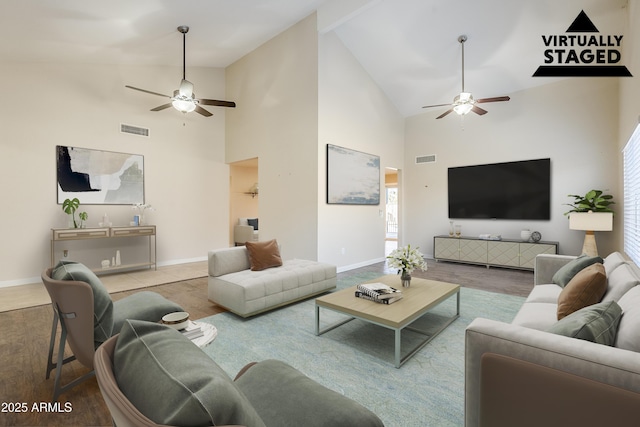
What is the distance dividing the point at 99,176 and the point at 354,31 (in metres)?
5.11

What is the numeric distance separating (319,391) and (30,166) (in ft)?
18.8

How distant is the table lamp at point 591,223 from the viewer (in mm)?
4270

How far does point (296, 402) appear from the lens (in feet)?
3.54

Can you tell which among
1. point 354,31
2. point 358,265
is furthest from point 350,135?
point 358,265

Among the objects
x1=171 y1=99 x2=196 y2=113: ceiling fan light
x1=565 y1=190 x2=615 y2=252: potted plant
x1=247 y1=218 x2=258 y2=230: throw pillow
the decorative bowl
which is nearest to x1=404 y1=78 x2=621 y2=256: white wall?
x1=565 y1=190 x2=615 y2=252: potted plant

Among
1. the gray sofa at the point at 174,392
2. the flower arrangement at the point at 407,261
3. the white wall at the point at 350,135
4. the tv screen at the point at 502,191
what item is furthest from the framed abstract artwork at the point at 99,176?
the tv screen at the point at 502,191

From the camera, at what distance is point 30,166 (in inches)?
178

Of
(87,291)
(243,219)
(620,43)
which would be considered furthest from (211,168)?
(620,43)

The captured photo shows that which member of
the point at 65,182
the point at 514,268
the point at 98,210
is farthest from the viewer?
the point at 514,268

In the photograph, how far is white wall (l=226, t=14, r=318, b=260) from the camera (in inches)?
199

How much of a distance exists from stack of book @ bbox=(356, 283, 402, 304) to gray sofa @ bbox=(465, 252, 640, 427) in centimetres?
126

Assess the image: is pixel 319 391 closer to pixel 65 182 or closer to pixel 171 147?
pixel 65 182

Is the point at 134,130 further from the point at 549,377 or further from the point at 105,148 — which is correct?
the point at 549,377

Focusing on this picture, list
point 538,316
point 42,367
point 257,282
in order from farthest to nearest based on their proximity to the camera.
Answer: point 257,282, point 42,367, point 538,316
